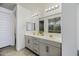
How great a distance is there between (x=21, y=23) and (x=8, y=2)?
0.37 metres

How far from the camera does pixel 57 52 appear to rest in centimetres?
139

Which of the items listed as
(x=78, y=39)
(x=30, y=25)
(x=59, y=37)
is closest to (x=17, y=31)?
(x=30, y=25)

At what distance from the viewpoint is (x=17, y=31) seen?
149 centimetres

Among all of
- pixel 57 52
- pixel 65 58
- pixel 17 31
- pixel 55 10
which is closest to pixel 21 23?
pixel 17 31

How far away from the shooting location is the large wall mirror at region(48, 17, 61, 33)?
55.7 inches

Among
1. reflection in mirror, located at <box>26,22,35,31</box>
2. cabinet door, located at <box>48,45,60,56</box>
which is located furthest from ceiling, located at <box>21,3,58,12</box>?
cabinet door, located at <box>48,45,60,56</box>

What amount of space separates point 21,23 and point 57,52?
2.32ft

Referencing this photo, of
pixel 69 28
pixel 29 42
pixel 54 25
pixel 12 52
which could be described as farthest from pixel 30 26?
pixel 69 28

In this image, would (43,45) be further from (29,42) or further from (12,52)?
(12,52)

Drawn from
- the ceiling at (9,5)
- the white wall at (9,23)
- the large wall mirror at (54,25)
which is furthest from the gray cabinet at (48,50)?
the ceiling at (9,5)

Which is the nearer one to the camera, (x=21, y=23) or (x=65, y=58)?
(x=65, y=58)

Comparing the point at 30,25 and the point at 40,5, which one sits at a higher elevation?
the point at 40,5

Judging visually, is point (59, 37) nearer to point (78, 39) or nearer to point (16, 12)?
point (78, 39)

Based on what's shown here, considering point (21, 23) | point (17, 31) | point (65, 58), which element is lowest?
point (65, 58)
